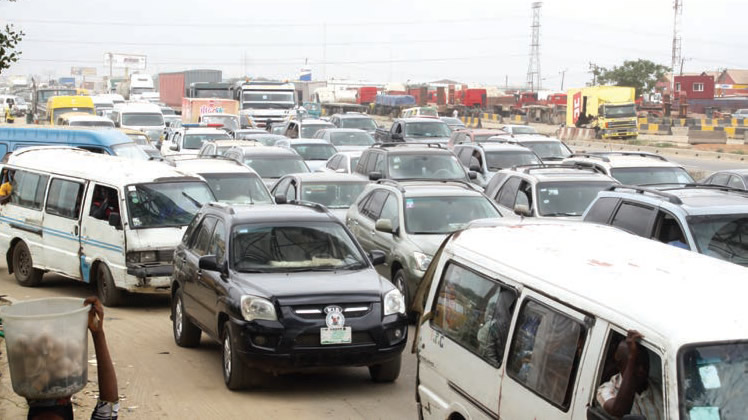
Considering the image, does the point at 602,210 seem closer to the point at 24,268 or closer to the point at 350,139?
the point at 24,268

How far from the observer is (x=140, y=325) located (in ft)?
42.0

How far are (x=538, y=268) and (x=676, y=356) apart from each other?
147 centimetres

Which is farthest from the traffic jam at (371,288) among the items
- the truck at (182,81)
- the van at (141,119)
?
the truck at (182,81)

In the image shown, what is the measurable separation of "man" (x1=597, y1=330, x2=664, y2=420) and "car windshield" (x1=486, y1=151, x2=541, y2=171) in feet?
55.9

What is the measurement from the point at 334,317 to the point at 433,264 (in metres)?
1.98

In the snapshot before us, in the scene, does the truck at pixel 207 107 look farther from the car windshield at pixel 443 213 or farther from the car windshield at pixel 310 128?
the car windshield at pixel 443 213

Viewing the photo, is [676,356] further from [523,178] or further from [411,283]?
[523,178]

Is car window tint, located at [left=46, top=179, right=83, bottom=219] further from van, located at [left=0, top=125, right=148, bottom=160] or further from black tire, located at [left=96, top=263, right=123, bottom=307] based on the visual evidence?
van, located at [left=0, top=125, right=148, bottom=160]

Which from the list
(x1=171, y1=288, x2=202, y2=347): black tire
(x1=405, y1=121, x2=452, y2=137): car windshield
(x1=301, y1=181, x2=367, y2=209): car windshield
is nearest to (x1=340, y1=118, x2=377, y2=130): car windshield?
(x1=405, y1=121, x2=452, y2=137): car windshield

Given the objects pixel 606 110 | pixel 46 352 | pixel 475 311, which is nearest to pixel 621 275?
pixel 475 311

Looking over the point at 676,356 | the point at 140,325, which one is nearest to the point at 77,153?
the point at 140,325

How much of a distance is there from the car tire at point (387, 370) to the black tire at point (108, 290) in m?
5.38

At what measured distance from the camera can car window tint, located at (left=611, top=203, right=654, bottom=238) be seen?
34.1ft

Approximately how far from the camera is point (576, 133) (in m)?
55.0
